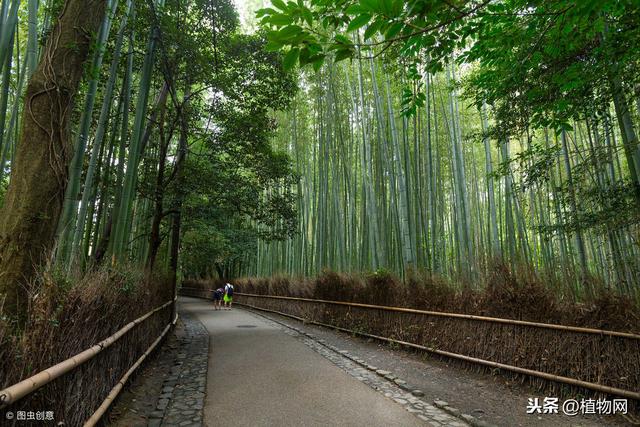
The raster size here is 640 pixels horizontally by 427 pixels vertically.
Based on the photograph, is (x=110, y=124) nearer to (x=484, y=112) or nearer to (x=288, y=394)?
(x=288, y=394)

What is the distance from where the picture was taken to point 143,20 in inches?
179

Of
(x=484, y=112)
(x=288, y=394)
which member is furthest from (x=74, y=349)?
(x=484, y=112)

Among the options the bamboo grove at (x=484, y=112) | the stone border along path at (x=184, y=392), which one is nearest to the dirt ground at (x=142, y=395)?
the stone border along path at (x=184, y=392)

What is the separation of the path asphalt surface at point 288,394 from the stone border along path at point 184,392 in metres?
0.09

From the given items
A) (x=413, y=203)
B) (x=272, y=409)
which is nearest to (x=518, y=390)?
(x=272, y=409)

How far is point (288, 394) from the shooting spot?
121 inches

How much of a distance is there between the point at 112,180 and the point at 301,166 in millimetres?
5919

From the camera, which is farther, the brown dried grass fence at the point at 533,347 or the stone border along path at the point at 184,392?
the brown dried grass fence at the point at 533,347

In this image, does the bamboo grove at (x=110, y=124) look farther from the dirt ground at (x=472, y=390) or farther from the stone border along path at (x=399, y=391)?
the dirt ground at (x=472, y=390)

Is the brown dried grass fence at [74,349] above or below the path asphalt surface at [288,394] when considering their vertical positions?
above

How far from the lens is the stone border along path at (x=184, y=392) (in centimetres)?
251

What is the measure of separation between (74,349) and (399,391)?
262 cm

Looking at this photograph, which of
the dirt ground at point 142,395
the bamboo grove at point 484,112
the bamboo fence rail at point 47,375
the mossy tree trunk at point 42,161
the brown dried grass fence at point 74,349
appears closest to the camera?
the bamboo fence rail at point 47,375

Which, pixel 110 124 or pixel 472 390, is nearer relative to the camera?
pixel 472 390
